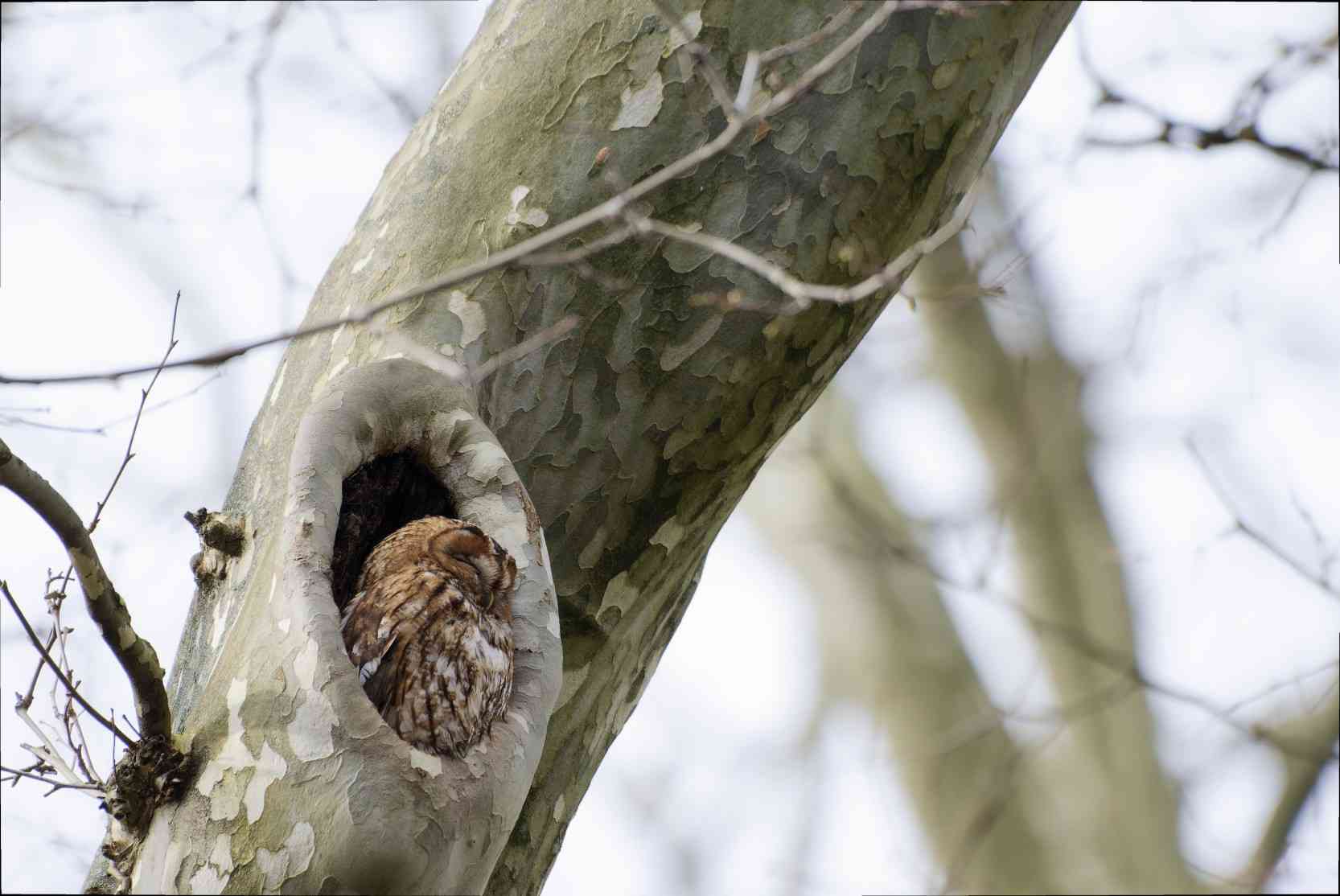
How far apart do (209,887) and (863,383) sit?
670 centimetres

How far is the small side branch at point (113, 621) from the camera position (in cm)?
162

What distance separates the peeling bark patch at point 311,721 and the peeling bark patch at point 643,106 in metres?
0.96

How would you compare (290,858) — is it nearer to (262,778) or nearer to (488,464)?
(262,778)

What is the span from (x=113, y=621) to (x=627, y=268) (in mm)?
906

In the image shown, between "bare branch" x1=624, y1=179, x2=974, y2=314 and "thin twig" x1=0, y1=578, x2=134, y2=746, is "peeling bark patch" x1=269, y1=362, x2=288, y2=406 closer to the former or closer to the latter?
"thin twig" x1=0, y1=578, x2=134, y2=746

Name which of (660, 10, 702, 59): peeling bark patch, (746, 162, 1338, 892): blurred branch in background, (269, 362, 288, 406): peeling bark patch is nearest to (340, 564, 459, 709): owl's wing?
(269, 362, 288, 406): peeling bark patch

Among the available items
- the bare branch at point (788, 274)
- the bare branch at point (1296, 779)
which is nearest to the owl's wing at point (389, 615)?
the bare branch at point (788, 274)

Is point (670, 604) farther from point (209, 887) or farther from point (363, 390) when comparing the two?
point (209, 887)

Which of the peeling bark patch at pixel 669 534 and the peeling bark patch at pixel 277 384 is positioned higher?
the peeling bark patch at pixel 277 384

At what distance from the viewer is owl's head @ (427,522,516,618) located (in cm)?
190

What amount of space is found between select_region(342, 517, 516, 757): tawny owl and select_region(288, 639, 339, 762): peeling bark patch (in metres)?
0.25

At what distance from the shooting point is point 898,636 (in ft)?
22.4

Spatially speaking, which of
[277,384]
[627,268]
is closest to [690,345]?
[627,268]

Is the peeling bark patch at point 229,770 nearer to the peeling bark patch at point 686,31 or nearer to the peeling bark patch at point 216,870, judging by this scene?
the peeling bark patch at point 216,870
